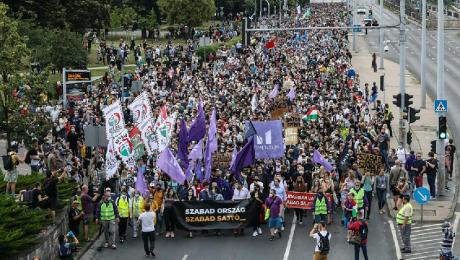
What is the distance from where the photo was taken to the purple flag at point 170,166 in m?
28.2

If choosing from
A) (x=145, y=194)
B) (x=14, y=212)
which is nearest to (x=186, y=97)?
(x=145, y=194)

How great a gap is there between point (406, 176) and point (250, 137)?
16.5 feet

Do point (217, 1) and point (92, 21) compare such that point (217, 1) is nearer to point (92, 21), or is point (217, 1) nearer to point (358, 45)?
point (358, 45)

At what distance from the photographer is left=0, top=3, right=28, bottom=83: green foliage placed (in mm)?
35281

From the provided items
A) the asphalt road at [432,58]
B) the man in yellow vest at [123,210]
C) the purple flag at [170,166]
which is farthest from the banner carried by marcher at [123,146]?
the asphalt road at [432,58]

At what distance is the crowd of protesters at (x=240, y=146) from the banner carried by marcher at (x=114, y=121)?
1.39m

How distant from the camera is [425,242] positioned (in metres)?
26.8

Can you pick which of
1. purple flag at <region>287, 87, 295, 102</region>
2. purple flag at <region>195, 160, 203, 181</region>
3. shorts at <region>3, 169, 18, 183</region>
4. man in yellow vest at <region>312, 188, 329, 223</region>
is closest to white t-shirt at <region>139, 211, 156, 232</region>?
shorts at <region>3, 169, 18, 183</region>

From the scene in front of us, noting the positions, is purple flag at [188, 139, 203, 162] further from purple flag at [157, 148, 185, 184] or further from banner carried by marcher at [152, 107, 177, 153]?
purple flag at [157, 148, 185, 184]

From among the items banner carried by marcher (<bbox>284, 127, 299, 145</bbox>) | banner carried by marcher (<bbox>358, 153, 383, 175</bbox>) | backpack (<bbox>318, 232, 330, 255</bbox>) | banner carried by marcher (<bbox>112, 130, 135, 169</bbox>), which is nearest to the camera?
backpack (<bbox>318, 232, 330, 255</bbox>)

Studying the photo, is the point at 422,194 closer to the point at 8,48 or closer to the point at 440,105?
the point at 440,105

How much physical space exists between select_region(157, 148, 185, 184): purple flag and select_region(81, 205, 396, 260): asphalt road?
5.34ft

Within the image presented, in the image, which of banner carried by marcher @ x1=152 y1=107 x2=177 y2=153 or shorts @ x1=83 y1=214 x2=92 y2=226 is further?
banner carried by marcher @ x1=152 y1=107 x2=177 y2=153

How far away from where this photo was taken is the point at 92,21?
241 ft
